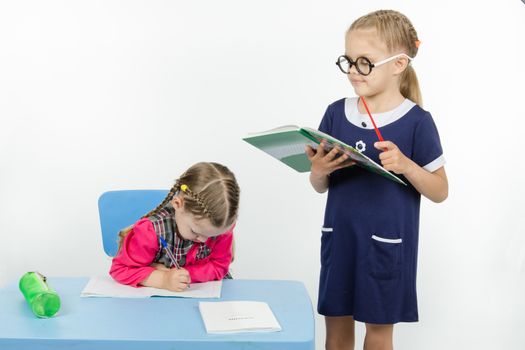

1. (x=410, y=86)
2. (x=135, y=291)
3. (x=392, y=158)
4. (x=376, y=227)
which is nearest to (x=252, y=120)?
(x=410, y=86)

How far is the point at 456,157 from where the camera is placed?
10.8 ft

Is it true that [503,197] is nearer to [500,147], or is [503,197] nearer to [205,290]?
[500,147]

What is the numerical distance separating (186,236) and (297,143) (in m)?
0.39

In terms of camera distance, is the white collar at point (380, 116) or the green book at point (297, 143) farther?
the white collar at point (380, 116)

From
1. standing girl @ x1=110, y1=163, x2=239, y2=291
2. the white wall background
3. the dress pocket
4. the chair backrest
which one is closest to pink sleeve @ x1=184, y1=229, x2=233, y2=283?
standing girl @ x1=110, y1=163, x2=239, y2=291

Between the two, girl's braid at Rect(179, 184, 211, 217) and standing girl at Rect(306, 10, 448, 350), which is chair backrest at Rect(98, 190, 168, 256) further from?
standing girl at Rect(306, 10, 448, 350)

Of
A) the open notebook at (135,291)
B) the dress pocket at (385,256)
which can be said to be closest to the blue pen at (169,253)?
the open notebook at (135,291)

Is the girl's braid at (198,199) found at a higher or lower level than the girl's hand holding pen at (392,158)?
lower

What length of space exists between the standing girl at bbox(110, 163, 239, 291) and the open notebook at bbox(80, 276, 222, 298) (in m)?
0.03

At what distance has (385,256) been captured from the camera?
6.79ft

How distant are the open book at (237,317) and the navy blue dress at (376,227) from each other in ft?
1.36

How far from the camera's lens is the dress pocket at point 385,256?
206cm

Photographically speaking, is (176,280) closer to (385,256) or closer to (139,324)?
(139,324)

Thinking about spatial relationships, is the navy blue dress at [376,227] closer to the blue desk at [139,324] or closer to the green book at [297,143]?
the green book at [297,143]
